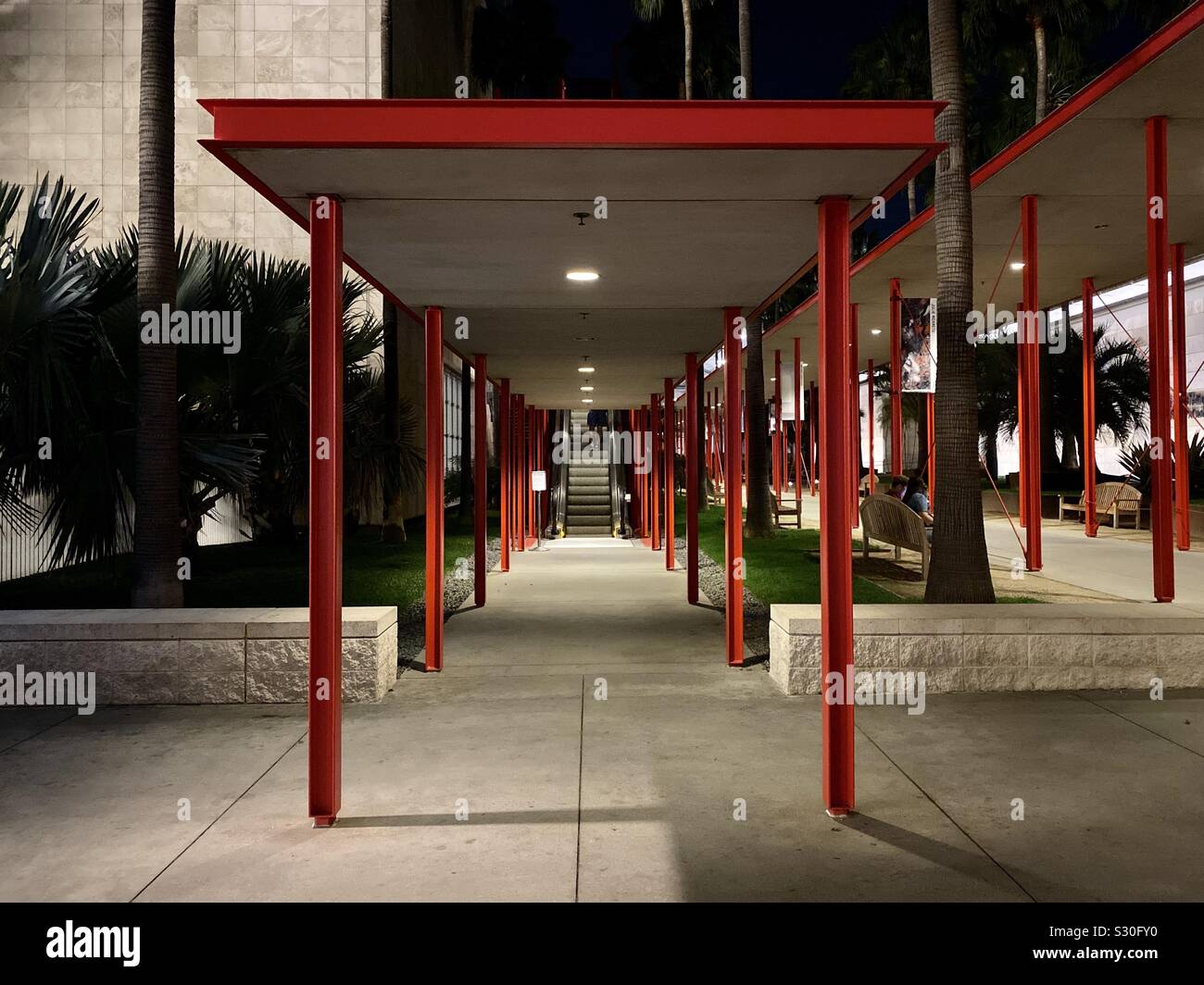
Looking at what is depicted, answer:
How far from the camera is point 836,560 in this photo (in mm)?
4680

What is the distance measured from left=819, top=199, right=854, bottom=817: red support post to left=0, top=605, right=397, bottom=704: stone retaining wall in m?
3.57

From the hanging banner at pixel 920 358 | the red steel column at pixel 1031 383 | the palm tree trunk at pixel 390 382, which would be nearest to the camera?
the red steel column at pixel 1031 383

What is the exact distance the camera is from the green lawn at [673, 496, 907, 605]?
11.1 metres

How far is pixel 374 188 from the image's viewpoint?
15.5 ft

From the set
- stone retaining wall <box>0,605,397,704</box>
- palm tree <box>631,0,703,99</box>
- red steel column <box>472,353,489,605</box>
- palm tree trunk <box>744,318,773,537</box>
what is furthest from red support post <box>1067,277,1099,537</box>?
stone retaining wall <box>0,605,397,704</box>

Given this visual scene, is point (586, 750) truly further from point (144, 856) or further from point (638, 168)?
point (638, 168)

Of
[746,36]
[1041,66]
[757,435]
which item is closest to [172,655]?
[757,435]

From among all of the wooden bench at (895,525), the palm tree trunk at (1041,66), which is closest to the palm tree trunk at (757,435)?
the wooden bench at (895,525)

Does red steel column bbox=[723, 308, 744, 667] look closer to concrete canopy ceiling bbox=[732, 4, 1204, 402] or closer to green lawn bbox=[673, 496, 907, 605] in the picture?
green lawn bbox=[673, 496, 907, 605]

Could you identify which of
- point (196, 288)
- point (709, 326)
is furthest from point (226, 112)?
point (709, 326)

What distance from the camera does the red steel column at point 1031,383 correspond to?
11711 millimetres

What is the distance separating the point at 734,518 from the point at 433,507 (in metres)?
2.36

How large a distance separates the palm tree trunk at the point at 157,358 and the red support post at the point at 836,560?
5.38 meters

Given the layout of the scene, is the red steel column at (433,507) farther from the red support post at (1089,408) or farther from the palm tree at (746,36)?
the palm tree at (746,36)
